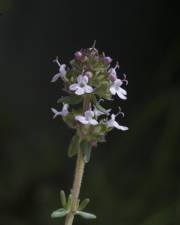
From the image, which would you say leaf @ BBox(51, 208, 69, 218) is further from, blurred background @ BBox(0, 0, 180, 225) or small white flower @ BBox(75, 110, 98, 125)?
blurred background @ BBox(0, 0, 180, 225)

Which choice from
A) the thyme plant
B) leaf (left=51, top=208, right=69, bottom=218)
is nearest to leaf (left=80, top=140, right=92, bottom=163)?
the thyme plant

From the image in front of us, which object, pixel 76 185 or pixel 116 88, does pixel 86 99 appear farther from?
pixel 76 185

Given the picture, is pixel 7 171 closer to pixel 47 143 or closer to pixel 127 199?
pixel 47 143

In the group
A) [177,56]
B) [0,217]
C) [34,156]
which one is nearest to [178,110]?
[177,56]

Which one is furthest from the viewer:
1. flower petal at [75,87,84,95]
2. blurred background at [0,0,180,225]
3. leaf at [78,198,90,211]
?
blurred background at [0,0,180,225]

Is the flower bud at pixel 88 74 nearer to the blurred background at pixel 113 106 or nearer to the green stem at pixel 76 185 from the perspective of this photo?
the green stem at pixel 76 185

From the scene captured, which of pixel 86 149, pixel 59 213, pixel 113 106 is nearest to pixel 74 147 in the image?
pixel 86 149

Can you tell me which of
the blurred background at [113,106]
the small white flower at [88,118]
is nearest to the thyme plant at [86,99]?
the small white flower at [88,118]
